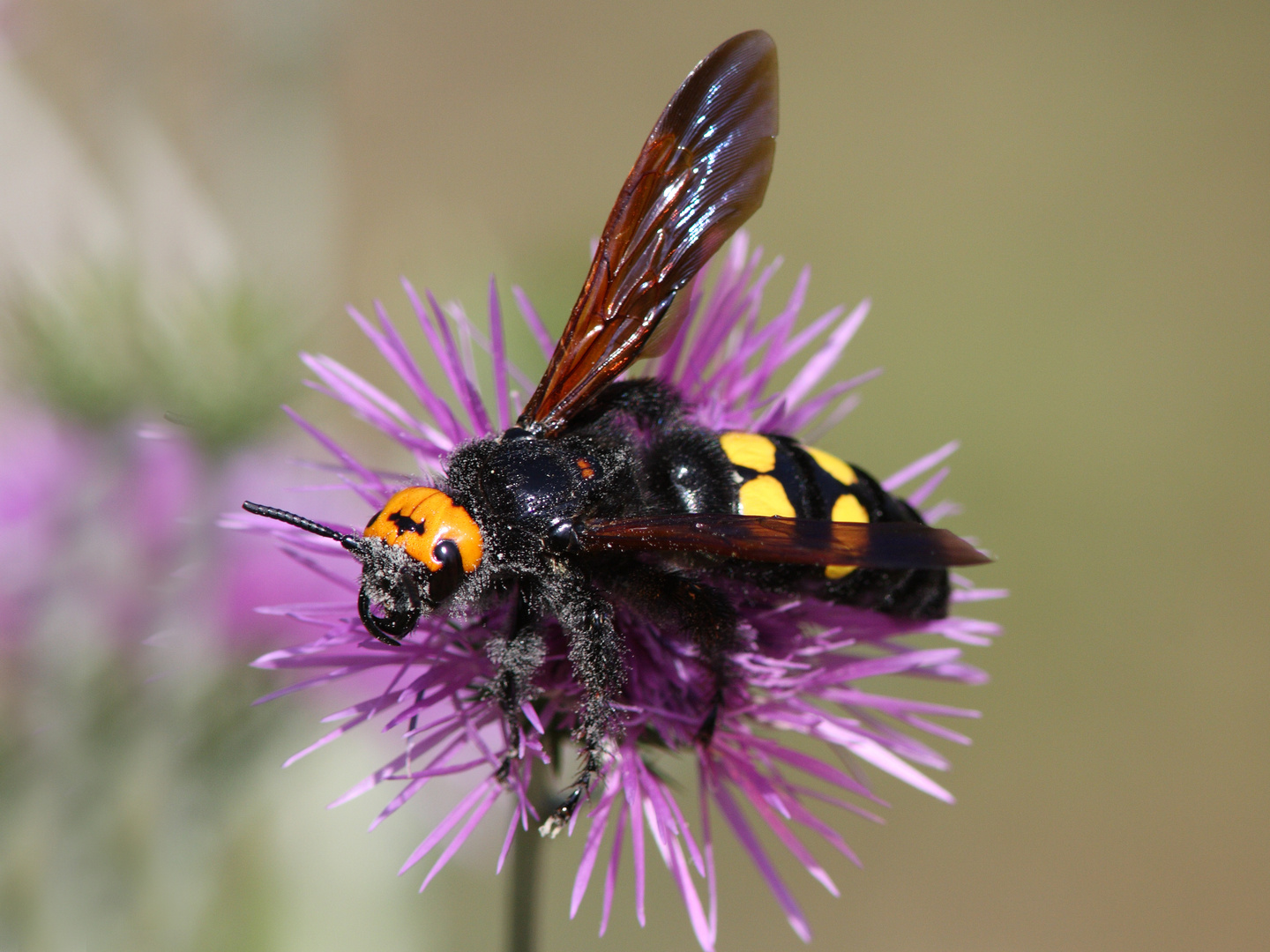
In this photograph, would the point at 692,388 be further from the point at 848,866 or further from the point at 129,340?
the point at 848,866

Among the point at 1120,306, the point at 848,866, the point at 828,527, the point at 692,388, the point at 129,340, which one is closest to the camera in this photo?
the point at 828,527

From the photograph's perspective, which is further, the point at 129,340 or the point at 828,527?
the point at 129,340

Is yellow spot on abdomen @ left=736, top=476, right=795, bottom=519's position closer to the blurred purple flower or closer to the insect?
the insect

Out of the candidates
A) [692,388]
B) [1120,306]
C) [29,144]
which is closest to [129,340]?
[29,144]

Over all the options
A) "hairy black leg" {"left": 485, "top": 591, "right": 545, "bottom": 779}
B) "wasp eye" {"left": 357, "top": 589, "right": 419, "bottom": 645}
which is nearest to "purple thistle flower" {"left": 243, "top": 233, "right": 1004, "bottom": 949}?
"hairy black leg" {"left": 485, "top": 591, "right": 545, "bottom": 779}

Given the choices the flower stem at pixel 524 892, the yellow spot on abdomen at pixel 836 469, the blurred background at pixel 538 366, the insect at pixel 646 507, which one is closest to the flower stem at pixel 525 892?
the flower stem at pixel 524 892

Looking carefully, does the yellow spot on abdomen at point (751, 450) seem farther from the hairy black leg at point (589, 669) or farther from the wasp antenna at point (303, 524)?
the wasp antenna at point (303, 524)

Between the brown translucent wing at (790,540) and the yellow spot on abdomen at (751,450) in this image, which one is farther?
the yellow spot on abdomen at (751,450)
